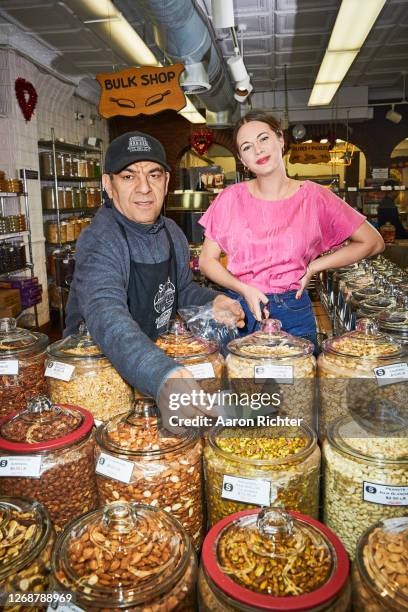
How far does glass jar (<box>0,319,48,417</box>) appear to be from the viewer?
4.40 ft

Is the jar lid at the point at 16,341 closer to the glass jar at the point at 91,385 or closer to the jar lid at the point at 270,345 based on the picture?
the glass jar at the point at 91,385

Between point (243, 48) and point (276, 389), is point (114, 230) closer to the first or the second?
point (276, 389)

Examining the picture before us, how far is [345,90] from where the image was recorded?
31.8ft

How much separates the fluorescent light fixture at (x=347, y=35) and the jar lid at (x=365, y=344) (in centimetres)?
318

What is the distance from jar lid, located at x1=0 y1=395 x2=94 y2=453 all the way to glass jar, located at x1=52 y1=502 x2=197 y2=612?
215mm

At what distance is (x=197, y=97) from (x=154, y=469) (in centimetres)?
790

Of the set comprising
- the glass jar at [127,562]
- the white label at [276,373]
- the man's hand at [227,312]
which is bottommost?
the glass jar at [127,562]

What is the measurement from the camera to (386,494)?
0.89 meters

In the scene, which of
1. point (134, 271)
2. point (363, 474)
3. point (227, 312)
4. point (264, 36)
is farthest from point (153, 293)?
point (264, 36)

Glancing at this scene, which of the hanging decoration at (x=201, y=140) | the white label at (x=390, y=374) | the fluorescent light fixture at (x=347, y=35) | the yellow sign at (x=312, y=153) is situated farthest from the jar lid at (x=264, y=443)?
the yellow sign at (x=312, y=153)

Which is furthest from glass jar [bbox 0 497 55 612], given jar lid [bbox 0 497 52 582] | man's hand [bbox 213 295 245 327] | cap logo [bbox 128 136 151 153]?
cap logo [bbox 128 136 151 153]

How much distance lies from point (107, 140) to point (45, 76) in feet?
10.0

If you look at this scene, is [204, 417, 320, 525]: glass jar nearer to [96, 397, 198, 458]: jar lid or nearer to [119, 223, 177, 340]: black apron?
[96, 397, 198, 458]: jar lid

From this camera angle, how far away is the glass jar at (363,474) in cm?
90
